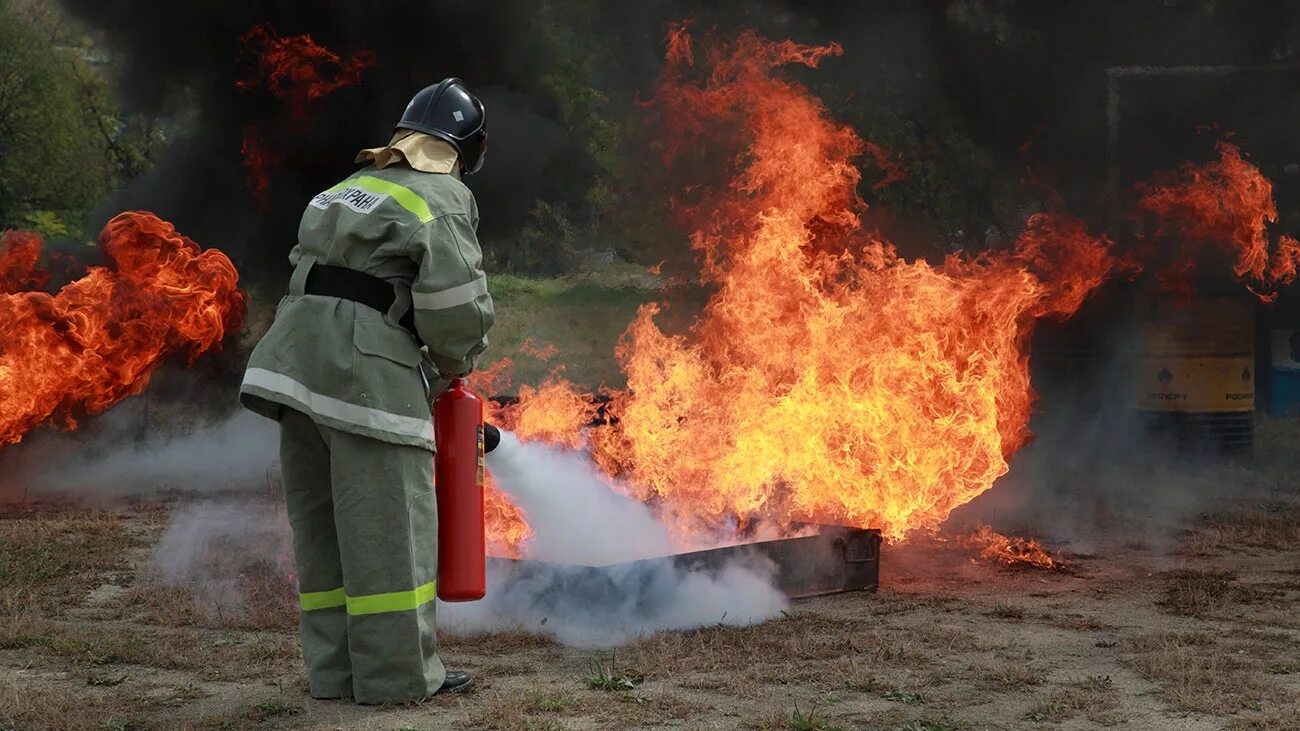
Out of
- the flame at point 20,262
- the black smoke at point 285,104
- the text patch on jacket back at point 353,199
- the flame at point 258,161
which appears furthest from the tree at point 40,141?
the text patch on jacket back at point 353,199

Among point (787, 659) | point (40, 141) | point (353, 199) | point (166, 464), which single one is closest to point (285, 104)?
point (166, 464)

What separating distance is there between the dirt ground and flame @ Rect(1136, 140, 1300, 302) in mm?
3092

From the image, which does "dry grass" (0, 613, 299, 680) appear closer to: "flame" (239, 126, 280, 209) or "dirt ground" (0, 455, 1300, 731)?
"dirt ground" (0, 455, 1300, 731)

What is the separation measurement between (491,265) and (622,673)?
17848 millimetres

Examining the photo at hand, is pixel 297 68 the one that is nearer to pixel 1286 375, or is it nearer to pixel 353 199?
pixel 353 199

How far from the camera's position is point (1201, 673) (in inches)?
183

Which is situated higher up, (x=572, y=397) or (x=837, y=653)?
(x=572, y=397)

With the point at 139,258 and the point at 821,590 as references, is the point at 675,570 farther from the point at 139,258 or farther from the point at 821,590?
the point at 139,258

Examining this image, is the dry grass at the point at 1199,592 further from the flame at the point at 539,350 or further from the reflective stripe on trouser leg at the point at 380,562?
the flame at the point at 539,350

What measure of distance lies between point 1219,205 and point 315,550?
7463 millimetres

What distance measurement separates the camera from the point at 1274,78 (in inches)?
399

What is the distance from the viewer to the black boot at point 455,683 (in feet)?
14.8

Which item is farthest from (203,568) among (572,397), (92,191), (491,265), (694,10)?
(92,191)

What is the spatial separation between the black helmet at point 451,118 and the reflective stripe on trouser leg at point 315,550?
106 cm
